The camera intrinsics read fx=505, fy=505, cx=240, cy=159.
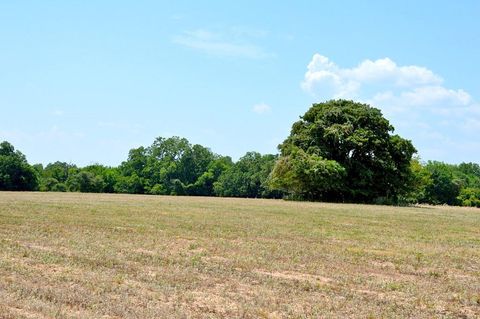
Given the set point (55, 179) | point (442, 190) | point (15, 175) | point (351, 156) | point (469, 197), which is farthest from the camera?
point (55, 179)

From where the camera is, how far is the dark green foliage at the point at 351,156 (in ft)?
199

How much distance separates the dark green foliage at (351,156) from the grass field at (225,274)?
41.1 meters

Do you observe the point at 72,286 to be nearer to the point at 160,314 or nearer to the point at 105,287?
the point at 105,287

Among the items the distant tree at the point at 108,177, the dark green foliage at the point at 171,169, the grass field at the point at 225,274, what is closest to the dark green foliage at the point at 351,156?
the grass field at the point at 225,274

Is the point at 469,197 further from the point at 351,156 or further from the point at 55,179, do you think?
the point at 55,179

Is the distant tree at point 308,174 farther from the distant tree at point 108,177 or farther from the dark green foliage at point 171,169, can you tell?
the distant tree at point 108,177

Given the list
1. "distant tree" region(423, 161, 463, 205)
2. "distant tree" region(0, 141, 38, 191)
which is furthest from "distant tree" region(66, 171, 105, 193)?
"distant tree" region(423, 161, 463, 205)

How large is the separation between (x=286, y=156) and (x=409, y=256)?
48.1 meters

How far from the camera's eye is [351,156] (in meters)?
63.8

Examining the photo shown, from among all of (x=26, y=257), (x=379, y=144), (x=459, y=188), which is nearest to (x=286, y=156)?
(x=379, y=144)

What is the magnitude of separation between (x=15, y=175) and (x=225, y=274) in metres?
99.3

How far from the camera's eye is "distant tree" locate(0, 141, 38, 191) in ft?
322

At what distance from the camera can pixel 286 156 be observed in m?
63.2

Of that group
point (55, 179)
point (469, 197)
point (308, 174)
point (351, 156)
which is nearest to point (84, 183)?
point (55, 179)
